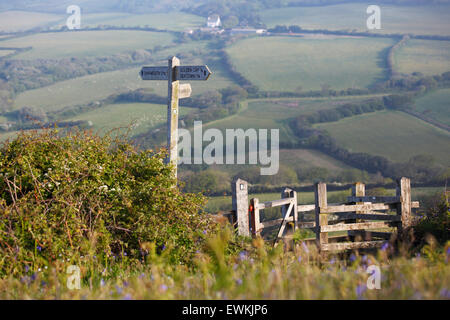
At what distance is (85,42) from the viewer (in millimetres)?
157875

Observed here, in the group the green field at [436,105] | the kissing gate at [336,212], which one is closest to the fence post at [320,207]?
the kissing gate at [336,212]

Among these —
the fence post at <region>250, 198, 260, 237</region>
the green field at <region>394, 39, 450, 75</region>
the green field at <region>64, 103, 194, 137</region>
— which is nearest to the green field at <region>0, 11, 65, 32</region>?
the green field at <region>64, 103, 194, 137</region>

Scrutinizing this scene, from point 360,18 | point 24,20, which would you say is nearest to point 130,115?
point 360,18

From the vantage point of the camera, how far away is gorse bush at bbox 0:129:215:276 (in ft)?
17.7

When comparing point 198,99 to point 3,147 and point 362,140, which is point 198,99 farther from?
point 3,147

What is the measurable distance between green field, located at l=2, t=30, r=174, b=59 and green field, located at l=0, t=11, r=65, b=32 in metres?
15.3

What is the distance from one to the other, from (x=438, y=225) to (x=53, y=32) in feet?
574

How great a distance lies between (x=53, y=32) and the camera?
16575 cm

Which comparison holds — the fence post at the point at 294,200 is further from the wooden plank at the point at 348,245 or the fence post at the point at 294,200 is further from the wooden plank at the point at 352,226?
the wooden plank at the point at 348,245

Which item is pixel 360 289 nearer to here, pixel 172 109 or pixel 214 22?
pixel 172 109

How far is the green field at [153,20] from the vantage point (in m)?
170

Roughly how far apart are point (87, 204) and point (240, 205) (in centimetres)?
353

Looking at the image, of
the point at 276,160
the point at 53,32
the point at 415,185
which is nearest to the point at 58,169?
the point at 415,185

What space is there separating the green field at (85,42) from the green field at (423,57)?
68213 mm
